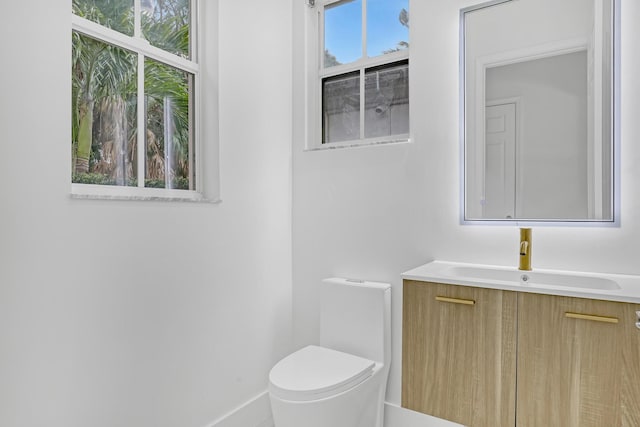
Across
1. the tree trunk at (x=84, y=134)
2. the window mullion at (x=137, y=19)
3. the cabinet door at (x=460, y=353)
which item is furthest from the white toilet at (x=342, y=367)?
the window mullion at (x=137, y=19)

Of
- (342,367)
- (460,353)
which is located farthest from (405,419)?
(460,353)

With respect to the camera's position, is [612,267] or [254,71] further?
[254,71]

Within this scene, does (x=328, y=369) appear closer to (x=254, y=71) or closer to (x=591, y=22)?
(x=254, y=71)

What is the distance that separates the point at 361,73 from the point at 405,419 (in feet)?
6.11

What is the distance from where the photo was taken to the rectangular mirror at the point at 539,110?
1.52m

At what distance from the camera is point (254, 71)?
2.08 m

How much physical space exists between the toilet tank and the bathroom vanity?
1.03 ft

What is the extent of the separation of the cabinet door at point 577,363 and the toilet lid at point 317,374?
0.63 metres

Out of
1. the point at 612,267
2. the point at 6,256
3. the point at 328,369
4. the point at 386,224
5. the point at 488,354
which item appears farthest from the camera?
the point at 386,224

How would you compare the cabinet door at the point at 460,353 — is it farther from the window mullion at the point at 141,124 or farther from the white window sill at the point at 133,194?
the window mullion at the point at 141,124

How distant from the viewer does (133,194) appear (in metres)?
1.60

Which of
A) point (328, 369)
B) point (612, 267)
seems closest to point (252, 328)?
point (328, 369)

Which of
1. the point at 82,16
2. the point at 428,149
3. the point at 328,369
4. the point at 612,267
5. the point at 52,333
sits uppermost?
the point at 82,16

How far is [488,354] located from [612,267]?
624 mm
